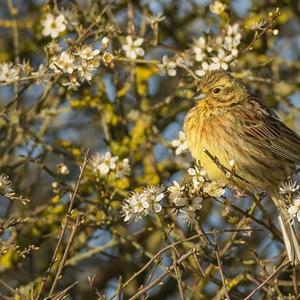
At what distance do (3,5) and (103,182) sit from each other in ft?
9.94

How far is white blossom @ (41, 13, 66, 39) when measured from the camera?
5527 mm

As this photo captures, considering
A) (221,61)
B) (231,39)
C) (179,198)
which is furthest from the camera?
(231,39)

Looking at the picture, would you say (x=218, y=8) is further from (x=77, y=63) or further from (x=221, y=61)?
(x=77, y=63)

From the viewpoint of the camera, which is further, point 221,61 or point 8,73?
point 221,61

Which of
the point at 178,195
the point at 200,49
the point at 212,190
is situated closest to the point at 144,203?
the point at 178,195

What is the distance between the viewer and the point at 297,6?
23.3ft

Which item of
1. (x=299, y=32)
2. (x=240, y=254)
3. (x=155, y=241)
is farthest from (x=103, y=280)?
(x=299, y=32)

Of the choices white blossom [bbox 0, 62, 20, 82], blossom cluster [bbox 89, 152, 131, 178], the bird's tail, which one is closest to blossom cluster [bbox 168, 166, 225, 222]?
the bird's tail

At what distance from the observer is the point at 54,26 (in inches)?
219

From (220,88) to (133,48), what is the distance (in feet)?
2.40

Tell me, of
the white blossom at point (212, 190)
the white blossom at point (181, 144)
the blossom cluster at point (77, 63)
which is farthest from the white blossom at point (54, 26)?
the white blossom at point (212, 190)

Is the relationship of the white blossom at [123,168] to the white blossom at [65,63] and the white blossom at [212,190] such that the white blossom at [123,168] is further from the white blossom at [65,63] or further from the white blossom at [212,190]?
the white blossom at [212,190]

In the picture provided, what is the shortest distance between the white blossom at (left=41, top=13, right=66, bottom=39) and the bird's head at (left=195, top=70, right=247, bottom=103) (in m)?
1.05

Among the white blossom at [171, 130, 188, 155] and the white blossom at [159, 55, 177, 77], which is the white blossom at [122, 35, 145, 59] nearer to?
the white blossom at [159, 55, 177, 77]
